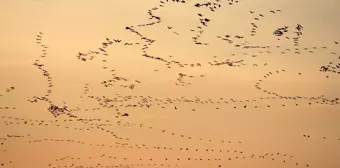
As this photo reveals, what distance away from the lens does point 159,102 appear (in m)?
1.45

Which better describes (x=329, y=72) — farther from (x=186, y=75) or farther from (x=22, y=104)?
(x=22, y=104)

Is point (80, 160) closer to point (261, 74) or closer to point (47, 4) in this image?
point (47, 4)

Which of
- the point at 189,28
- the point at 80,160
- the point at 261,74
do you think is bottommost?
the point at 80,160

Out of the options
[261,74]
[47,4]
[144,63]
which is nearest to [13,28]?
[47,4]

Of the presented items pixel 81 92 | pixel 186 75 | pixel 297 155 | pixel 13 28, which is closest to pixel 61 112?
pixel 81 92

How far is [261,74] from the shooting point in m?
1.42

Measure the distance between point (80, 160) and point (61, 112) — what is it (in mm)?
192

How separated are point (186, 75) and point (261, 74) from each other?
0.85 feet

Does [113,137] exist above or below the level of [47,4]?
below

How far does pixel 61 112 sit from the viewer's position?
1.47 m

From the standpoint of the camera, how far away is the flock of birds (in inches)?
54.0

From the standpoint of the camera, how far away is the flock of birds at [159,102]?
137cm

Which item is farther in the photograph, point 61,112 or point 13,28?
point 61,112

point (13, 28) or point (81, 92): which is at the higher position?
point (13, 28)
